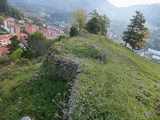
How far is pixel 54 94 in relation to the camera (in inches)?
268

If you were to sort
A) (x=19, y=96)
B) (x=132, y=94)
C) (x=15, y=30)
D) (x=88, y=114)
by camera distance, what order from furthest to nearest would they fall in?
(x=15, y=30) → (x=19, y=96) → (x=132, y=94) → (x=88, y=114)

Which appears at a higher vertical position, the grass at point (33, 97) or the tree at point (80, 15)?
the tree at point (80, 15)

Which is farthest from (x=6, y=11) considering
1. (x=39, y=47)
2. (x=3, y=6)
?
(x=39, y=47)

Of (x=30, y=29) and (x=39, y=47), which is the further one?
(x=30, y=29)

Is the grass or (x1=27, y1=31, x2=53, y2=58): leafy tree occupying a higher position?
the grass

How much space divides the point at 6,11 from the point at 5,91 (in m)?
79.9

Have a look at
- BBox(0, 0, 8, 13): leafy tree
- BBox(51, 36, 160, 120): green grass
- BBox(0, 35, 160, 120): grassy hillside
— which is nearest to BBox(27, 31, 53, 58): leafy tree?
BBox(0, 35, 160, 120): grassy hillside

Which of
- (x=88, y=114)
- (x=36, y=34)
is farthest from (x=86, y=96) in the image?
(x=36, y=34)

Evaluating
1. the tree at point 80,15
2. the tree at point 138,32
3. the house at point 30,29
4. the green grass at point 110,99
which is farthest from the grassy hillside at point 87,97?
the house at point 30,29

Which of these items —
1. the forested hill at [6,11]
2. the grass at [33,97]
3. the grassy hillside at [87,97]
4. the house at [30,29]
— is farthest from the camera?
the forested hill at [6,11]

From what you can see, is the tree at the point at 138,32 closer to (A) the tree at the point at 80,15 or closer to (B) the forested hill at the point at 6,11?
(A) the tree at the point at 80,15

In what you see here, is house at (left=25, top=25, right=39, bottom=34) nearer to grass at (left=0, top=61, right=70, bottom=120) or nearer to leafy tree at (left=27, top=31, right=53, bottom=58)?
leafy tree at (left=27, top=31, right=53, bottom=58)

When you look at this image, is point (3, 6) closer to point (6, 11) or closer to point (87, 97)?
point (6, 11)

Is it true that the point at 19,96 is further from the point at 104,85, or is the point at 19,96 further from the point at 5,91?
the point at 104,85
